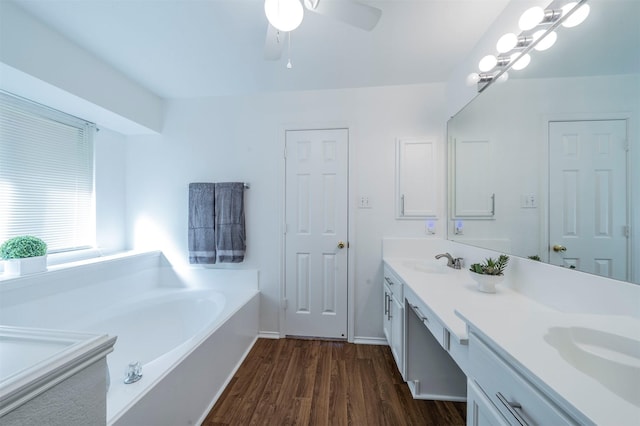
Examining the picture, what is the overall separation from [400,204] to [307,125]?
3.84ft

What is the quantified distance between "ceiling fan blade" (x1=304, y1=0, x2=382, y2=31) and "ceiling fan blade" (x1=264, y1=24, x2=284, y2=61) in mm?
217

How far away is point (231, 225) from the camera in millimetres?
2178

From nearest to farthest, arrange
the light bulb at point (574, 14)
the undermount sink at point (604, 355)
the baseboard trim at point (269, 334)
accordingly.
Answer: the undermount sink at point (604, 355) → the light bulb at point (574, 14) → the baseboard trim at point (269, 334)

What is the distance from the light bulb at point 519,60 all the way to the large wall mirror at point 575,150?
0.08ft

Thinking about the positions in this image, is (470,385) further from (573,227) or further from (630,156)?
(630,156)

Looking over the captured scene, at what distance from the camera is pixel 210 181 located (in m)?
2.28

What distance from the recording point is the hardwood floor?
1321 millimetres

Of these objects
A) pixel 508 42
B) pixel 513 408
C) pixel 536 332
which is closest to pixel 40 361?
pixel 513 408

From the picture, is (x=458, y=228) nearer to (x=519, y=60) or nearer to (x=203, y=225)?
(x=519, y=60)

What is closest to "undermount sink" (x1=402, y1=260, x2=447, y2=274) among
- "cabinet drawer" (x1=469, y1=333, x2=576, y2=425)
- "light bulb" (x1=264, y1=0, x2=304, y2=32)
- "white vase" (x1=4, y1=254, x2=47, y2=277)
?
"cabinet drawer" (x1=469, y1=333, x2=576, y2=425)

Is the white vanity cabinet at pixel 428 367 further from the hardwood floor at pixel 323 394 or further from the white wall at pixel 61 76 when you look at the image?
the white wall at pixel 61 76

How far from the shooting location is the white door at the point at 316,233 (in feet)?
6.96

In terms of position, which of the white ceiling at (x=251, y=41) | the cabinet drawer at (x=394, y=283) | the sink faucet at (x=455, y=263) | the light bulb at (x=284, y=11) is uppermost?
the white ceiling at (x=251, y=41)

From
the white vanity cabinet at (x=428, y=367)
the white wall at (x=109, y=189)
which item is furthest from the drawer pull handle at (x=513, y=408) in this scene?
the white wall at (x=109, y=189)
